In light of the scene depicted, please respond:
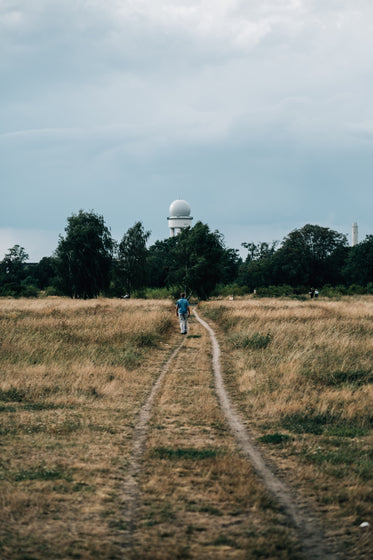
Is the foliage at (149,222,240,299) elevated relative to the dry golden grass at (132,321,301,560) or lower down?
elevated

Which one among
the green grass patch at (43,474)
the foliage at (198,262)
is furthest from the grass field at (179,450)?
the foliage at (198,262)

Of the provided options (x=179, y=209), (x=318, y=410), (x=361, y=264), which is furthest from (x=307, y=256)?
(x=318, y=410)

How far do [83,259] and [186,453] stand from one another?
64.9 metres

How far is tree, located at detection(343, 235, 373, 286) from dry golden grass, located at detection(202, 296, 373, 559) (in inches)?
3200

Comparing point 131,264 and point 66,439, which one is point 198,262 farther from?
point 66,439

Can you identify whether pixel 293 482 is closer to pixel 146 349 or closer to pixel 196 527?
pixel 196 527

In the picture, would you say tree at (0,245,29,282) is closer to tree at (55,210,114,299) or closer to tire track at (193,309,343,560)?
tree at (55,210,114,299)

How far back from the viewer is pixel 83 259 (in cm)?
7100

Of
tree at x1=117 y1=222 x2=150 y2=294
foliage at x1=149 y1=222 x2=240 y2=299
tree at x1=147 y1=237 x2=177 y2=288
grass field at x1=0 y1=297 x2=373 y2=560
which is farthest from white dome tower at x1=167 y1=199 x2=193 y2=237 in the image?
grass field at x1=0 y1=297 x2=373 y2=560

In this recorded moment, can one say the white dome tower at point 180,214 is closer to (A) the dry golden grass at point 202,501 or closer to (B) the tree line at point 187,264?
(B) the tree line at point 187,264

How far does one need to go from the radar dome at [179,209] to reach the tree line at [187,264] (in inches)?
1300

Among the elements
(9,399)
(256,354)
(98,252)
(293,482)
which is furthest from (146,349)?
(98,252)

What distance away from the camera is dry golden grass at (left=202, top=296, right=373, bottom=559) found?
19.7ft

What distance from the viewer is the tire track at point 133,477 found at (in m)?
5.17
